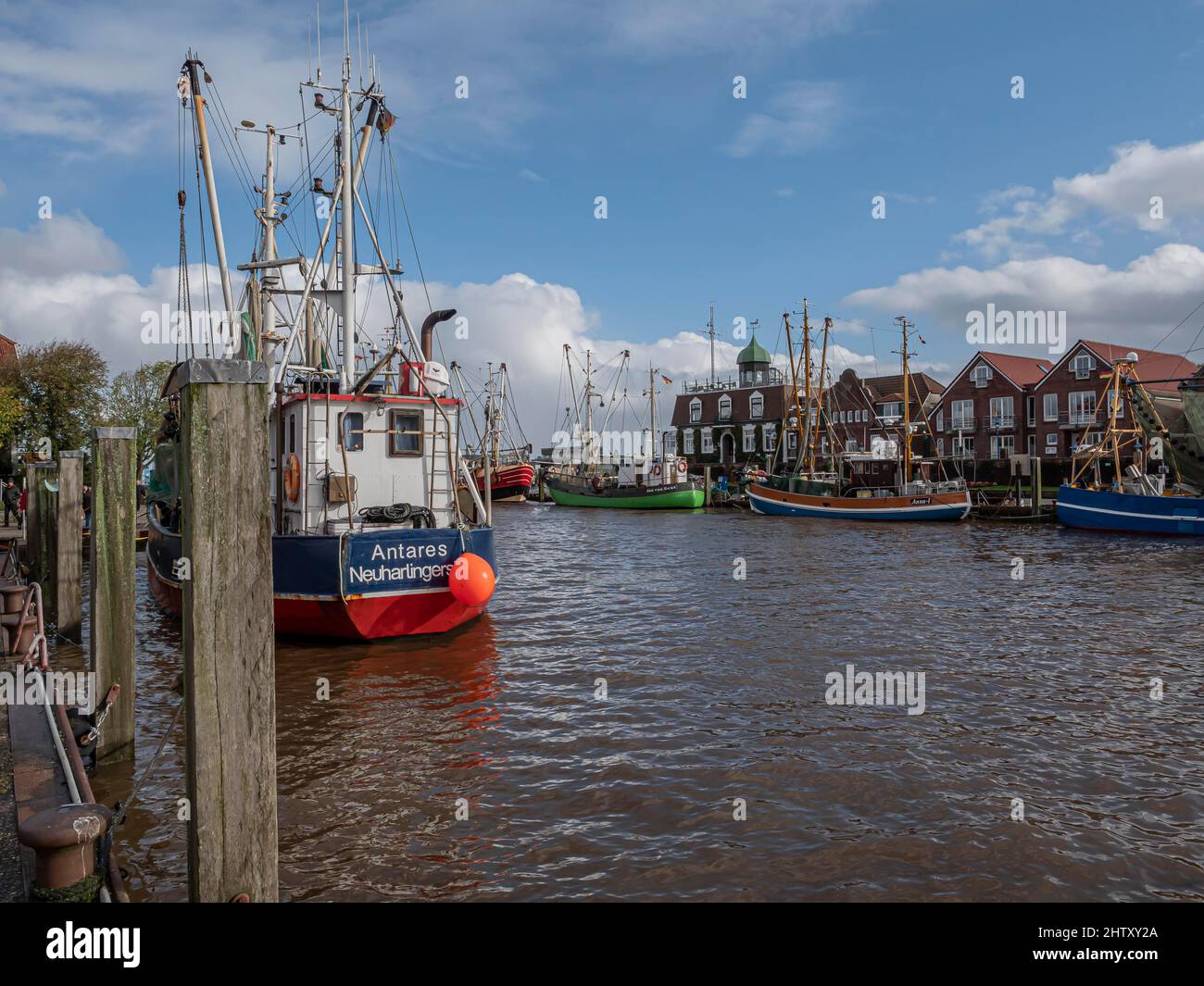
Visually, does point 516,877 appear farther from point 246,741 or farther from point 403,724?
point 403,724

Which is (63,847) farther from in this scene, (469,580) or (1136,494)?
(1136,494)

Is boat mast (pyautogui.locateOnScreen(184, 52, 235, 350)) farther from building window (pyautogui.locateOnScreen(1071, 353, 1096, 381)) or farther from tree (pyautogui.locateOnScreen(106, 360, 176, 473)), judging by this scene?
building window (pyautogui.locateOnScreen(1071, 353, 1096, 381))

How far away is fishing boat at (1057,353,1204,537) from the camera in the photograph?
118ft

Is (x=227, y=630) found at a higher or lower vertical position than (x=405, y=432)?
lower

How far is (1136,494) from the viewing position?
122ft

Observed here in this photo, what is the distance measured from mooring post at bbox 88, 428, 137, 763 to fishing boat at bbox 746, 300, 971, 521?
4367 centimetres

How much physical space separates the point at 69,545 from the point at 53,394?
99.2 ft

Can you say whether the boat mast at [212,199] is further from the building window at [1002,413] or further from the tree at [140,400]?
the building window at [1002,413]

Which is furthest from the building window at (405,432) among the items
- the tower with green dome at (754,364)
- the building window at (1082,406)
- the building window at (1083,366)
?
the tower with green dome at (754,364)

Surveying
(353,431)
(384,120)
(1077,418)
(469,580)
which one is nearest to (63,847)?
(469,580)

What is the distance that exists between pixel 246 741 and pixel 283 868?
107 inches
